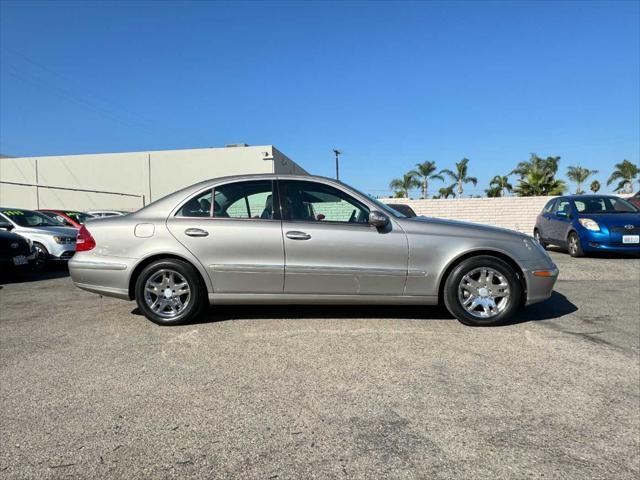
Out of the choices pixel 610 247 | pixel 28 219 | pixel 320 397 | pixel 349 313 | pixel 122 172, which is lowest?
pixel 320 397

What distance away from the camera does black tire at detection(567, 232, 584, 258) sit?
948cm

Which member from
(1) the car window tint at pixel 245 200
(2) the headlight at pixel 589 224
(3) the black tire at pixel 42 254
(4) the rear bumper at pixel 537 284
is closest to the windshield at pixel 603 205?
(2) the headlight at pixel 589 224

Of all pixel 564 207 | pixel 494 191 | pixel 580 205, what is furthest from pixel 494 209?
pixel 494 191

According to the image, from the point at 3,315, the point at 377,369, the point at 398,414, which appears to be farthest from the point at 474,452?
the point at 3,315

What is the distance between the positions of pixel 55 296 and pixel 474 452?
6005 mm

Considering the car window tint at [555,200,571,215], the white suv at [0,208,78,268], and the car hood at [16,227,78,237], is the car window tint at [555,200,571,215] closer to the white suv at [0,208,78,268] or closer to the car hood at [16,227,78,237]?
the white suv at [0,208,78,268]

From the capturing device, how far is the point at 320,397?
2701mm

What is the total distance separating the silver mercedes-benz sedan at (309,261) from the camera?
4203 mm

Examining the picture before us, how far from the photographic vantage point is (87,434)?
7.48 ft

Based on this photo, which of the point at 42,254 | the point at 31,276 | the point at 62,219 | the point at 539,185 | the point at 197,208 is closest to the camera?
the point at 197,208

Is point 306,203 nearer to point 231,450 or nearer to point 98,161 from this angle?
point 231,450

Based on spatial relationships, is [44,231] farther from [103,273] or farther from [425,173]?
[425,173]

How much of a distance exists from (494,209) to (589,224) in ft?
34.8

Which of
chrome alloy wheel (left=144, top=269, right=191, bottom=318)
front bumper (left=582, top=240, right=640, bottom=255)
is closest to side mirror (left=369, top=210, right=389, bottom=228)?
chrome alloy wheel (left=144, top=269, right=191, bottom=318)
